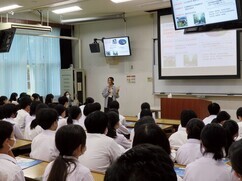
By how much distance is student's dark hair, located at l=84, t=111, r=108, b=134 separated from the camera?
9.11 ft

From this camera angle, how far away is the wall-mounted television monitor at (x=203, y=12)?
3.43 m

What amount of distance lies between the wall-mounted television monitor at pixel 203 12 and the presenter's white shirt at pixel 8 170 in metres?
2.71


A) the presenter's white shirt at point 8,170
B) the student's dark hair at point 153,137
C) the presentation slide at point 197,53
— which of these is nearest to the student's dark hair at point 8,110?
the presenter's white shirt at point 8,170

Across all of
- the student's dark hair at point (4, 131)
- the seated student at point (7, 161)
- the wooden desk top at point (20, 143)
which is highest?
the student's dark hair at point (4, 131)

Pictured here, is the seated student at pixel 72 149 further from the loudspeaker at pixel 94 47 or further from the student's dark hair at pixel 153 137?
the loudspeaker at pixel 94 47

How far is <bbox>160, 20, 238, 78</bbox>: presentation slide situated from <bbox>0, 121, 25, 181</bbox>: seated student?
4978 millimetres

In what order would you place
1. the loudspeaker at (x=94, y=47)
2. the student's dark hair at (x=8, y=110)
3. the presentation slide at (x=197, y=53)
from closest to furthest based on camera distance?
the student's dark hair at (x=8, y=110), the presentation slide at (x=197, y=53), the loudspeaker at (x=94, y=47)

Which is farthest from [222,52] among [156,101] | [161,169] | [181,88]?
[161,169]

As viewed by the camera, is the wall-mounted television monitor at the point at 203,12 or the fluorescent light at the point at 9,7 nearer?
the wall-mounted television monitor at the point at 203,12

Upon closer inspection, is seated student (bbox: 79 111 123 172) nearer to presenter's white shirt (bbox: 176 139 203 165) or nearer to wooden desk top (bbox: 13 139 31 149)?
presenter's white shirt (bbox: 176 139 203 165)

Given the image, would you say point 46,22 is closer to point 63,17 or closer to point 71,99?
point 63,17

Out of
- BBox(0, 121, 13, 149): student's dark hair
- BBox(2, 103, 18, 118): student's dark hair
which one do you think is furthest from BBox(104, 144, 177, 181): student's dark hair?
BBox(2, 103, 18, 118): student's dark hair

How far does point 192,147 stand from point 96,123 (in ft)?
2.91

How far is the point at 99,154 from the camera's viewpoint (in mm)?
2529
